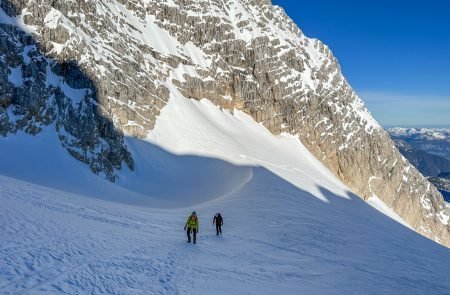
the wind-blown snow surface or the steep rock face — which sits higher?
the steep rock face

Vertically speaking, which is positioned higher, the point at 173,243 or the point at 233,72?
the point at 233,72

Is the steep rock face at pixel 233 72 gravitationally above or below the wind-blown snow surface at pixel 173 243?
above

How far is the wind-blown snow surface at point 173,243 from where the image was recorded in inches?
471

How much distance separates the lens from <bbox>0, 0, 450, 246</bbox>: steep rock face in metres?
53.7

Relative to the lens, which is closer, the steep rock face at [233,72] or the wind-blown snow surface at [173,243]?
the wind-blown snow surface at [173,243]

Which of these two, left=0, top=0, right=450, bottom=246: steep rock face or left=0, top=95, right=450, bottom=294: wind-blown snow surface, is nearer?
left=0, top=95, right=450, bottom=294: wind-blown snow surface

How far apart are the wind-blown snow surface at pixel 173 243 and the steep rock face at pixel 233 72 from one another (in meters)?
10.7

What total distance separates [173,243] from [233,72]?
72923 millimetres

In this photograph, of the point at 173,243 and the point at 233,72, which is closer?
the point at 173,243

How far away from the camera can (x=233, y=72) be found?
88.5m

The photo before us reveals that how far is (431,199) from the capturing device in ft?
385

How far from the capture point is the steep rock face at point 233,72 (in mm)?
53719

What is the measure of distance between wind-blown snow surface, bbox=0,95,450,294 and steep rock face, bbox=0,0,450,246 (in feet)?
35.0

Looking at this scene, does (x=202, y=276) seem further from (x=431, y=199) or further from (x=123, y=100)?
(x=431, y=199)
